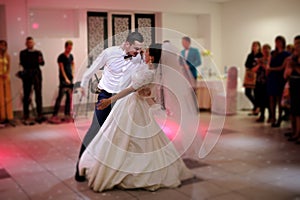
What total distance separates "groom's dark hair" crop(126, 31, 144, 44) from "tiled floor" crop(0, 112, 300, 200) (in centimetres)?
78

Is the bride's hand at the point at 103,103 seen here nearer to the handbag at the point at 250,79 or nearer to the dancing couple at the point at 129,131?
the dancing couple at the point at 129,131

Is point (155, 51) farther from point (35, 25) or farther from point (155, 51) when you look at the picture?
point (35, 25)

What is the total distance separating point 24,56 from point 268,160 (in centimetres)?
478

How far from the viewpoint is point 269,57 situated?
656 cm

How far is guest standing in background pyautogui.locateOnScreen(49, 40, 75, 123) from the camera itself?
7223mm

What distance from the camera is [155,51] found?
→ 1.88 meters

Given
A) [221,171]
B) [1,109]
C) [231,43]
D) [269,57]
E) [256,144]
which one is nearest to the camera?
[221,171]

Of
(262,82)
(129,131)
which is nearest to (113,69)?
(129,131)

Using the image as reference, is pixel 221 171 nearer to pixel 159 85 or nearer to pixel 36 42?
pixel 159 85

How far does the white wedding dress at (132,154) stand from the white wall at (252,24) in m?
6.19

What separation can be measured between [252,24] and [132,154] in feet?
24.7

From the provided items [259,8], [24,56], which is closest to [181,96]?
[24,56]

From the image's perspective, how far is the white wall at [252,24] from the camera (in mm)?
8656

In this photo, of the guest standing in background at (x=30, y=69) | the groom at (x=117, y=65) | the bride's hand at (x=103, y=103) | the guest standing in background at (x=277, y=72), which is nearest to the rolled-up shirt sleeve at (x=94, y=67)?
the groom at (x=117, y=65)
